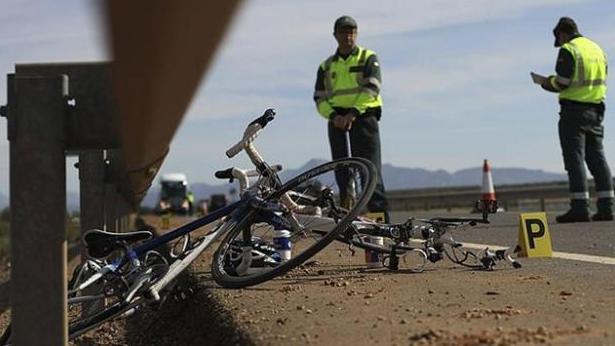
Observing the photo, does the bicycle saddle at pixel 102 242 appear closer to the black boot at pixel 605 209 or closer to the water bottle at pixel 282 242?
the water bottle at pixel 282 242

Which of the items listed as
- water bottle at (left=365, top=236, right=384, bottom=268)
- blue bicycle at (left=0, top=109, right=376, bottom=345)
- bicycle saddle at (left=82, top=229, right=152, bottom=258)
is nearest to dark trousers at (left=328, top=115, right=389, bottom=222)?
water bottle at (left=365, top=236, right=384, bottom=268)

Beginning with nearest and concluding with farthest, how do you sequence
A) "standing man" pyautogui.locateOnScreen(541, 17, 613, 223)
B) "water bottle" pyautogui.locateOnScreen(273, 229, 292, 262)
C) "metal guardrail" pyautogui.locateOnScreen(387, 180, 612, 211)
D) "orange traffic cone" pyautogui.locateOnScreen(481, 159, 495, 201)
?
"water bottle" pyautogui.locateOnScreen(273, 229, 292, 262) < "standing man" pyautogui.locateOnScreen(541, 17, 613, 223) < "orange traffic cone" pyautogui.locateOnScreen(481, 159, 495, 201) < "metal guardrail" pyautogui.locateOnScreen(387, 180, 612, 211)

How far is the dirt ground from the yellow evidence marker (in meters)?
0.28

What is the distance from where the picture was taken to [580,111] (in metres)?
11.3

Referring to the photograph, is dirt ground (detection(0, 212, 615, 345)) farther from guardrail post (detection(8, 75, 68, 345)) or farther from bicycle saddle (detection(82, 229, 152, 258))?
guardrail post (detection(8, 75, 68, 345))

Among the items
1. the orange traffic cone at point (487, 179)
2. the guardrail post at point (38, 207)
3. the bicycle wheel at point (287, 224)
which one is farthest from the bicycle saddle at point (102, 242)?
the orange traffic cone at point (487, 179)

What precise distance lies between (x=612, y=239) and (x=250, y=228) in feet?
13.3

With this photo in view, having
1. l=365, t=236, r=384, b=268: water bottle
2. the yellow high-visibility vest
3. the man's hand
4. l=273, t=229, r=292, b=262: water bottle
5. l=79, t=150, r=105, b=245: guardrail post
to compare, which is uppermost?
the yellow high-visibility vest

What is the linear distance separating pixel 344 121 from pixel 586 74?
3599 mm

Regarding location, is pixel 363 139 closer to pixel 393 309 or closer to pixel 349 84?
pixel 349 84

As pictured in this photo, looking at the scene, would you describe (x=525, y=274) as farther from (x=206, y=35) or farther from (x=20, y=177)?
(x=206, y=35)

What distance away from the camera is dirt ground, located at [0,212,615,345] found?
13.1 feet

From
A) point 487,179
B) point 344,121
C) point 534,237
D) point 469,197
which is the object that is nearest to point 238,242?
point 534,237

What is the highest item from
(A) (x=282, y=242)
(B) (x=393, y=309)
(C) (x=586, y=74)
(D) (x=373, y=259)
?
(C) (x=586, y=74)
